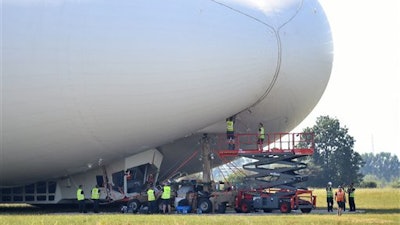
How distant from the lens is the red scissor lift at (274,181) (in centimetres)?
3409

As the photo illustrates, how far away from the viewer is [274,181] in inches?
1375

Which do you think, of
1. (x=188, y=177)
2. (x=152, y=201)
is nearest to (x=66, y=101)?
(x=152, y=201)

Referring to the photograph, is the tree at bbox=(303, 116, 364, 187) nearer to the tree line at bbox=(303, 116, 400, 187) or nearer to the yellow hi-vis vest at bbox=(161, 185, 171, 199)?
the tree line at bbox=(303, 116, 400, 187)

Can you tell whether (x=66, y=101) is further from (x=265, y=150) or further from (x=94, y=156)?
(x=265, y=150)

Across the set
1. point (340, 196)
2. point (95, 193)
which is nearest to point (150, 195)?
point (95, 193)

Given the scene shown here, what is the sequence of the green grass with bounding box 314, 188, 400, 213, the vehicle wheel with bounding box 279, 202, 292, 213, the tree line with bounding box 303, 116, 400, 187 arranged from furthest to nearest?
the tree line with bounding box 303, 116, 400, 187 < the green grass with bounding box 314, 188, 400, 213 < the vehicle wheel with bounding box 279, 202, 292, 213

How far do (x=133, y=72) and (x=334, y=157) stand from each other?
254ft

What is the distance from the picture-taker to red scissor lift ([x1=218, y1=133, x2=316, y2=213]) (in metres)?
34.1

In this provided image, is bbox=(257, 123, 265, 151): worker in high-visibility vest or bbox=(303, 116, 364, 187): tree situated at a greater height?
bbox=(303, 116, 364, 187): tree

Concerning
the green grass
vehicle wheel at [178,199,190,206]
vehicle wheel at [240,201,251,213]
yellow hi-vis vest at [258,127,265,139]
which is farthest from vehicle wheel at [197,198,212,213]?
the green grass

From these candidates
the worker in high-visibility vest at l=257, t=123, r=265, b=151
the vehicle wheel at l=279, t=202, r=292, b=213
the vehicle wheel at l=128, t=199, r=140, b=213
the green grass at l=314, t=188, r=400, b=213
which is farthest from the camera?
the green grass at l=314, t=188, r=400, b=213

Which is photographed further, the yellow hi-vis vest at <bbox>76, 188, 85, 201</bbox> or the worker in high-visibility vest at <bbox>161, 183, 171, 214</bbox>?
the yellow hi-vis vest at <bbox>76, 188, 85, 201</bbox>

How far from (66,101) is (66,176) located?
6408mm

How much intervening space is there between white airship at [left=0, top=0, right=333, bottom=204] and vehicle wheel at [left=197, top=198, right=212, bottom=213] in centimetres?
328
